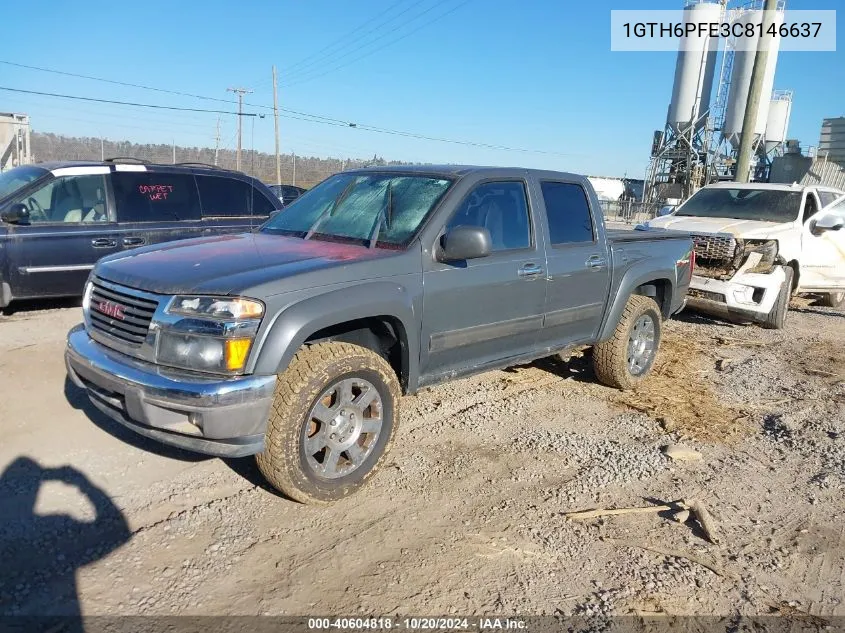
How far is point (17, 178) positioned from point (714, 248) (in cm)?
843

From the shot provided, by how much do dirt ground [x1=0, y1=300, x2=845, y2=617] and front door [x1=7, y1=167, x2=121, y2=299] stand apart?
5.65 ft

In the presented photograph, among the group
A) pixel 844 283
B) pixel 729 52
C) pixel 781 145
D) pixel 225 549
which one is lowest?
pixel 225 549

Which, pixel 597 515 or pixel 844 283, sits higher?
pixel 844 283

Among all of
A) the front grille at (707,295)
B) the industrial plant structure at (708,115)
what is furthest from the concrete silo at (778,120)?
the front grille at (707,295)

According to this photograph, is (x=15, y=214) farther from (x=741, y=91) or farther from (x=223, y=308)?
(x=741, y=91)

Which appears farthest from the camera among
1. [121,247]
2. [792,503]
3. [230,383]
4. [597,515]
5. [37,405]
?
[121,247]

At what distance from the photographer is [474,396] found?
5.20 m

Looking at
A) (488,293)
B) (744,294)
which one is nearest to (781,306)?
(744,294)

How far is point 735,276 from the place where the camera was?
306 inches

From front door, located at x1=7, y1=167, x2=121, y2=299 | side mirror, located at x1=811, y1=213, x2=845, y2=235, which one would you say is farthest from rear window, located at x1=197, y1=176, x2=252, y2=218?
side mirror, located at x1=811, y1=213, x2=845, y2=235

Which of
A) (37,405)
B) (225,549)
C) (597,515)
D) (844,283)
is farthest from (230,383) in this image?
(844,283)

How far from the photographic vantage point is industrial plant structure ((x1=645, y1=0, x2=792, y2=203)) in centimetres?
3606

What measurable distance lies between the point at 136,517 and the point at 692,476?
3.27 meters

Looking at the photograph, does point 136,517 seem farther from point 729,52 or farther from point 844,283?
point 729,52
